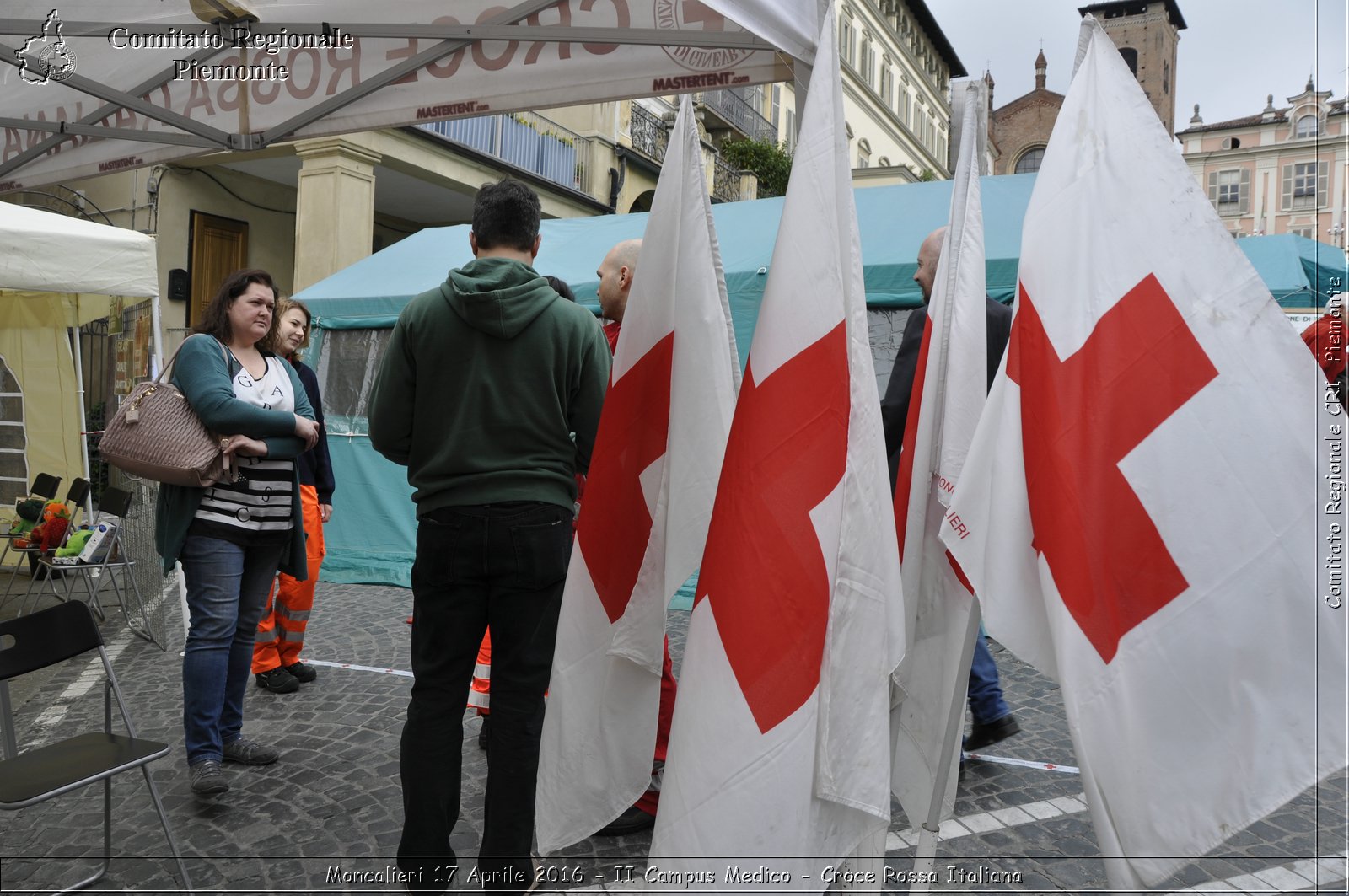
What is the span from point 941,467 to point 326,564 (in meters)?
6.45

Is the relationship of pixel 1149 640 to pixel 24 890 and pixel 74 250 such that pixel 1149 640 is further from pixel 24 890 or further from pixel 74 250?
pixel 74 250

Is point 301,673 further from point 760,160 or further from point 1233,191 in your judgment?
point 1233,191

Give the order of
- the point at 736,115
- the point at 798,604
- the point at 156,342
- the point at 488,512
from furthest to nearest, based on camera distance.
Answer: the point at 736,115 < the point at 156,342 < the point at 488,512 < the point at 798,604

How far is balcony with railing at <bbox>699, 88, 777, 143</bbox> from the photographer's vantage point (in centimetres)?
2231

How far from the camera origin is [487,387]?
240cm

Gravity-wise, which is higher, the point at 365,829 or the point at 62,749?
the point at 62,749

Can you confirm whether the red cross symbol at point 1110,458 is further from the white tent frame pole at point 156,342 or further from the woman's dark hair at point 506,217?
the white tent frame pole at point 156,342

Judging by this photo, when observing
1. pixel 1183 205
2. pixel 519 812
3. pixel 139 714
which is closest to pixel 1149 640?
pixel 1183 205

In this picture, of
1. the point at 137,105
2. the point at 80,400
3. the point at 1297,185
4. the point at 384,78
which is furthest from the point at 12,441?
the point at 1297,185

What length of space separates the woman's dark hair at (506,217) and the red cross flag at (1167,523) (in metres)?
1.39

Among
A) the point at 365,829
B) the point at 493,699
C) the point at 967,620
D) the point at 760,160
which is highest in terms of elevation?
the point at 760,160

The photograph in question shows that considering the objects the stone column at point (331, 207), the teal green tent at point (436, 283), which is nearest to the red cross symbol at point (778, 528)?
the teal green tent at point (436, 283)

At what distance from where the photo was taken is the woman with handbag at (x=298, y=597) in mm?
4426

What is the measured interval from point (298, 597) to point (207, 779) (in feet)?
5.32
